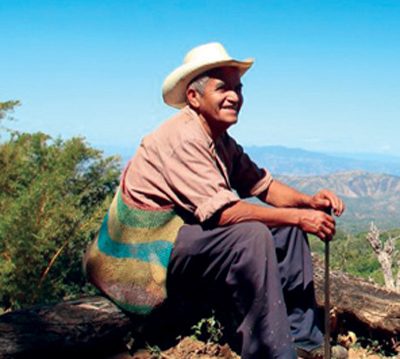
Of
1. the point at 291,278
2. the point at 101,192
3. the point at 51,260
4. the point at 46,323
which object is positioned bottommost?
the point at 51,260

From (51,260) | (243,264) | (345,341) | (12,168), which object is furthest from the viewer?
(12,168)

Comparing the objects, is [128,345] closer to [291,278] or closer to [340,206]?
[291,278]

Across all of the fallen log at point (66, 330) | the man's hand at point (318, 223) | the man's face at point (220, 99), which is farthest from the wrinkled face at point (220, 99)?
the fallen log at point (66, 330)

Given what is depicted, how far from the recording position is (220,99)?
3553mm

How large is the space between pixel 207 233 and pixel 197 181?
13.2 inches

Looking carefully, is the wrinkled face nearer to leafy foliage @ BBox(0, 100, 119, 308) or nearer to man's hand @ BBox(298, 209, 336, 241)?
man's hand @ BBox(298, 209, 336, 241)

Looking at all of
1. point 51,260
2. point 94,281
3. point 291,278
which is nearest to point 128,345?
point 94,281

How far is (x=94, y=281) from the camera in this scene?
4051mm

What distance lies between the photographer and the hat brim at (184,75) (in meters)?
3.54

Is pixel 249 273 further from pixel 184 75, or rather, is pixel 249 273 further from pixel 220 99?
pixel 184 75

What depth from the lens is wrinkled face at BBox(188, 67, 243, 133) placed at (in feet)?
11.7

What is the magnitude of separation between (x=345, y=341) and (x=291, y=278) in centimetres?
122

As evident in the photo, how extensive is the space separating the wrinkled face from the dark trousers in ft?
2.39

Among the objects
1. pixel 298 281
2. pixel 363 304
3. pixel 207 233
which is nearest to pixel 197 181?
pixel 207 233
